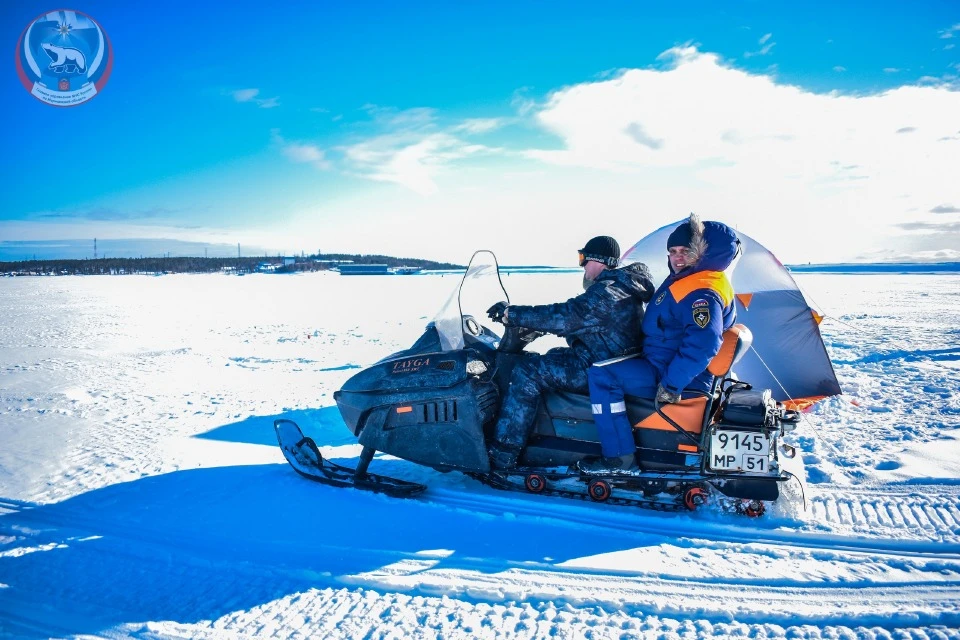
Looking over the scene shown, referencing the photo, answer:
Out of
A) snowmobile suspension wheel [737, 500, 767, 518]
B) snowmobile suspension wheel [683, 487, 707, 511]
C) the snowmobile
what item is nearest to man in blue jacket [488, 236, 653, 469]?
the snowmobile

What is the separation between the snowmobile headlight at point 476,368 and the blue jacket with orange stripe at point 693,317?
1078mm

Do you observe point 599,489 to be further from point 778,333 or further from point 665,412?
point 778,333

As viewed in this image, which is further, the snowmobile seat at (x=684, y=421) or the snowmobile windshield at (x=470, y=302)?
the snowmobile windshield at (x=470, y=302)

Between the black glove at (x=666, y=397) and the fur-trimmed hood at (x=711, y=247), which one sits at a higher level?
the fur-trimmed hood at (x=711, y=247)

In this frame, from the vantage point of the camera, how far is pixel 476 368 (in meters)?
3.87

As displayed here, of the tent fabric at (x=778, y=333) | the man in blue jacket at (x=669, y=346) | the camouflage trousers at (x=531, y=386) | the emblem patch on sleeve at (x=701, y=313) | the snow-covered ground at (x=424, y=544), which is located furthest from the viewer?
the tent fabric at (x=778, y=333)

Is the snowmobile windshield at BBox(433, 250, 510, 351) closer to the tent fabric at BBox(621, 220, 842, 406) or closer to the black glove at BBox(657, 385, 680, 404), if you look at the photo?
the black glove at BBox(657, 385, 680, 404)

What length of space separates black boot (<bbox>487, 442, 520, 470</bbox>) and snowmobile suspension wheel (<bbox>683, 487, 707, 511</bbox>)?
3.56 ft

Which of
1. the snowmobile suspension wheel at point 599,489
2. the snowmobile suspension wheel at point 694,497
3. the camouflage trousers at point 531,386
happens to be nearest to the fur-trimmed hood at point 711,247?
the camouflage trousers at point 531,386

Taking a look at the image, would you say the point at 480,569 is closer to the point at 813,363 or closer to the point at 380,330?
the point at 813,363

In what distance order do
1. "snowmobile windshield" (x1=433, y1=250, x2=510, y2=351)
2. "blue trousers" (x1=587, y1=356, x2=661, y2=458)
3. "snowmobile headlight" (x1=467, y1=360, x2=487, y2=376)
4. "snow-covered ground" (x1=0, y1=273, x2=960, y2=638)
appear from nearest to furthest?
"snow-covered ground" (x1=0, y1=273, x2=960, y2=638), "blue trousers" (x1=587, y1=356, x2=661, y2=458), "snowmobile headlight" (x1=467, y1=360, x2=487, y2=376), "snowmobile windshield" (x1=433, y1=250, x2=510, y2=351)

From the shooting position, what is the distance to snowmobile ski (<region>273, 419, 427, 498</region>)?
3.88m

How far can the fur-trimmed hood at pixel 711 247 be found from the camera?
11.4 feet

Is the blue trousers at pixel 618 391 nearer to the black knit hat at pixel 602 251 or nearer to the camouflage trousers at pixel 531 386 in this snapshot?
the camouflage trousers at pixel 531 386
